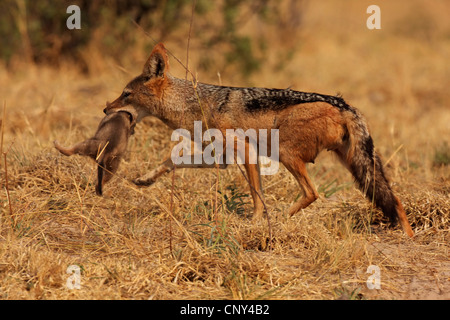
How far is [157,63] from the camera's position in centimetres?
546

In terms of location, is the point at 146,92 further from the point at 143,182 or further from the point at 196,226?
the point at 196,226

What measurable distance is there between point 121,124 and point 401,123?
17.0 feet

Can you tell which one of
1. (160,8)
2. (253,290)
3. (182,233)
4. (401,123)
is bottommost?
(253,290)

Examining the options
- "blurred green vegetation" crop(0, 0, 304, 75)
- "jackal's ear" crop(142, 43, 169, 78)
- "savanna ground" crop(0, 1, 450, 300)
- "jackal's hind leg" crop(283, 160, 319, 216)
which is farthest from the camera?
"blurred green vegetation" crop(0, 0, 304, 75)

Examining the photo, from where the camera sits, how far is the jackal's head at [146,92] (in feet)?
18.0

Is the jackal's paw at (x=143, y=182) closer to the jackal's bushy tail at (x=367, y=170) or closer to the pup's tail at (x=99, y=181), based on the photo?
the pup's tail at (x=99, y=181)

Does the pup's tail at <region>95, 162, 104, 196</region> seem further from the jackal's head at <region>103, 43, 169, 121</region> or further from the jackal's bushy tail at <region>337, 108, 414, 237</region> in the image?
the jackal's bushy tail at <region>337, 108, 414, 237</region>

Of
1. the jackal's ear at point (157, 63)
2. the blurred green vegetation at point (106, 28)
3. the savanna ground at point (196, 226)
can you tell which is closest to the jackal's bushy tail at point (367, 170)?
the savanna ground at point (196, 226)

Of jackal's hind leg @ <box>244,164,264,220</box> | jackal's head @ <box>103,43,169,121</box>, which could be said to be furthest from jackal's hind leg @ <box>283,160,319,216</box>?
jackal's head @ <box>103,43,169,121</box>

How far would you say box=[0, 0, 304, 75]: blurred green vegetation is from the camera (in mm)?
10766

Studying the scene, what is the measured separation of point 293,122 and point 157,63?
134 centimetres

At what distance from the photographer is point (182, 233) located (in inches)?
174

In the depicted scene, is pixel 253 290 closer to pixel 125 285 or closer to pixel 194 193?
pixel 125 285

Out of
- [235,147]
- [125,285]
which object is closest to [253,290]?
[125,285]
